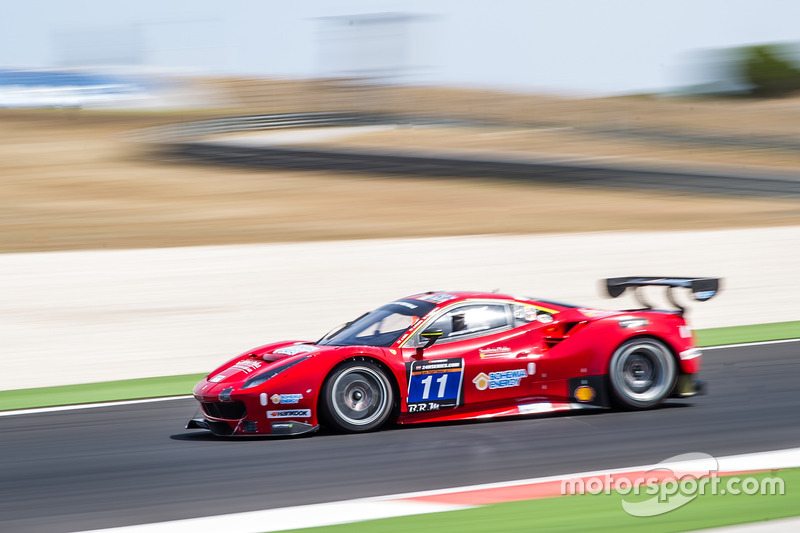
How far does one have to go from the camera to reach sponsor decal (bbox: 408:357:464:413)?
7473mm

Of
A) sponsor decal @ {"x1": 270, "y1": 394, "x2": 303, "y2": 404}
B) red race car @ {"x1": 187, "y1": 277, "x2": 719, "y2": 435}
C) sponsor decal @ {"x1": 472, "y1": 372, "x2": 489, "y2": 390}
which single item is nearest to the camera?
sponsor decal @ {"x1": 270, "y1": 394, "x2": 303, "y2": 404}

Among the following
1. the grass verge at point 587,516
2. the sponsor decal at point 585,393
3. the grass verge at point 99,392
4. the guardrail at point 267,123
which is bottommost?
the grass verge at point 99,392

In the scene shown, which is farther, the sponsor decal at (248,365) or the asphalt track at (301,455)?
the sponsor decal at (248,365)

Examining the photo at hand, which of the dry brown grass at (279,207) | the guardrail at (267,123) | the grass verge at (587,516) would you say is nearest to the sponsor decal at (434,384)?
the grass verge at (587,516)

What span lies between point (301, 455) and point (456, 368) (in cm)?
151

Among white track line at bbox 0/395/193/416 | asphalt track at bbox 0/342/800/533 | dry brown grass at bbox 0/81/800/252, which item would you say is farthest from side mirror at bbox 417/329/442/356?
dry brown grass at bbox 0/81/800/252

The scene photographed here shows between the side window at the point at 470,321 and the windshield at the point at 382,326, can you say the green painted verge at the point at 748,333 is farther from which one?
the windshield at the point at 382,326

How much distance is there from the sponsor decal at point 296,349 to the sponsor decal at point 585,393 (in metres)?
2.24

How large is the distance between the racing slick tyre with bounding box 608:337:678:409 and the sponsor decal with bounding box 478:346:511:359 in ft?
3.15

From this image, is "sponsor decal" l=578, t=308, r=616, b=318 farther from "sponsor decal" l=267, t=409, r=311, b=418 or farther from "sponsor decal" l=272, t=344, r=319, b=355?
"sponsor decal" l=267, t=409, r=311, b=418

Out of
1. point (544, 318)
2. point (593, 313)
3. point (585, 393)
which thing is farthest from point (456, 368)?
point (593, 313)

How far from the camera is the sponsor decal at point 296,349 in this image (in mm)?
7631

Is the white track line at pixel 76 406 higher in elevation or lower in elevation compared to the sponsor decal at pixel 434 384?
lower

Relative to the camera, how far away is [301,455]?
677 centimetres
